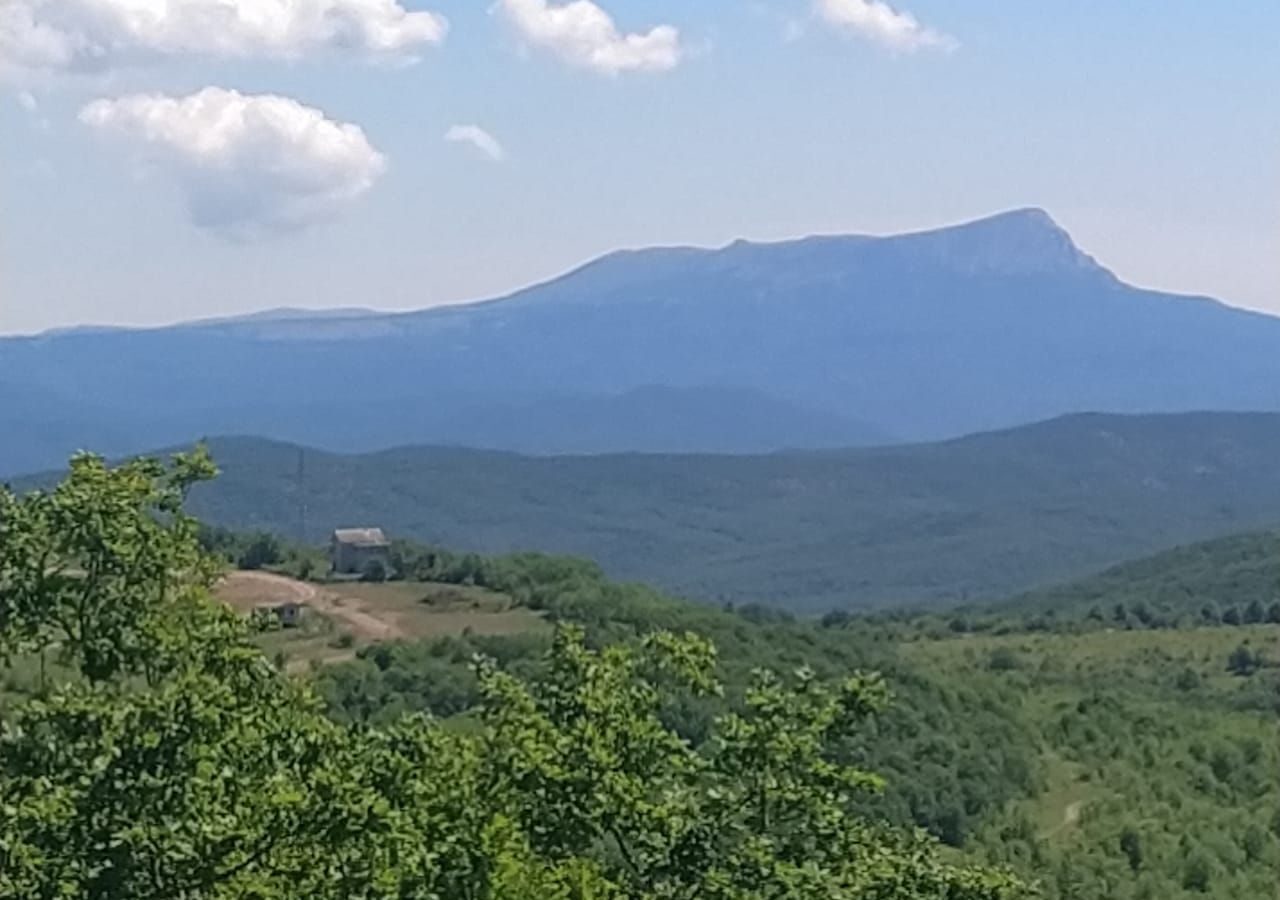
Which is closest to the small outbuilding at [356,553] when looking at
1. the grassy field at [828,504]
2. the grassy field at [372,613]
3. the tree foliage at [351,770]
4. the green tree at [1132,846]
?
the grassy field at [372,613]

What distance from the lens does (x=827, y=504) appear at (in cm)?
17450

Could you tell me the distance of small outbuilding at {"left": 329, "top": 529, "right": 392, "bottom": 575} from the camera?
53750mm

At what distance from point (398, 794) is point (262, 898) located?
71cm

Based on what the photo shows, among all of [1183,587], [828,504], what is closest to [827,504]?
[828,504]

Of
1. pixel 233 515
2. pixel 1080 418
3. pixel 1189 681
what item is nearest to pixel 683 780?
pixel 1189 681

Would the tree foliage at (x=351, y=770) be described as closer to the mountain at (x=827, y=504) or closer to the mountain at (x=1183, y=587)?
the mountain at (x=1183, y=587)

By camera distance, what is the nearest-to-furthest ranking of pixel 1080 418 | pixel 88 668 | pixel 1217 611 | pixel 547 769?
pixel 547 769, pixel 88 668, pixel 1217 611, pixel 1080 418

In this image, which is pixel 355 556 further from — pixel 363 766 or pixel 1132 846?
pixel 363 766

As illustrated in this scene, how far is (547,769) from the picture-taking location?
8219mm

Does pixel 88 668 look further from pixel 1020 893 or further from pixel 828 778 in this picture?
pixel 1020 893

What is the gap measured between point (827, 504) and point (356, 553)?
122 meters

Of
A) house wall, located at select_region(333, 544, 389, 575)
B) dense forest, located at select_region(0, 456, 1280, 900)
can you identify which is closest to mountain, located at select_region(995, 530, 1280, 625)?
house wall, located at select_region(333, 544, 389, 575)

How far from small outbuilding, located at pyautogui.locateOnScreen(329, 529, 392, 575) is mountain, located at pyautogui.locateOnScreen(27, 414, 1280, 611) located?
69.6m

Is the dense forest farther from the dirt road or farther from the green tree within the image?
the dirt road
